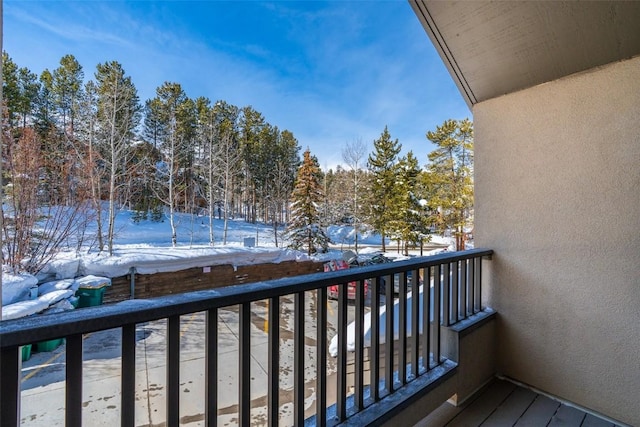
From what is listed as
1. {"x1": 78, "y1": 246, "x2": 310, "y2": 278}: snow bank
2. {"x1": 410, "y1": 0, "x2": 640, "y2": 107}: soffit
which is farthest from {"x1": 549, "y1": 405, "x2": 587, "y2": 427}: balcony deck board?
{"x1": 78, "y1": 246, "x2": 310, "y2": 278}: snow bank

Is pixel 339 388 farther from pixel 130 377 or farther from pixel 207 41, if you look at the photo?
pixel 207 41

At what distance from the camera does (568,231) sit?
2.09 meters

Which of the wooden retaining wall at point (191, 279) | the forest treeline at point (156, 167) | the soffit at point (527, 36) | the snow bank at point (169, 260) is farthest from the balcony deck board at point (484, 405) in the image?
the forest treeline at point (156, 167)

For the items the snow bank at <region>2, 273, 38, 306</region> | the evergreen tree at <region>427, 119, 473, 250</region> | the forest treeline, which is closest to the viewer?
the snow bank at <region>2, 273, 38, 306</region>

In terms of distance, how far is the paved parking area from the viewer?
3.55m

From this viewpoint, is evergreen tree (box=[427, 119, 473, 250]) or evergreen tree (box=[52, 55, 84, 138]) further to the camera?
evergreen tree (box=[427, 119, 473, 250])

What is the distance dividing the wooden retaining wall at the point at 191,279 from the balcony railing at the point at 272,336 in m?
6.57

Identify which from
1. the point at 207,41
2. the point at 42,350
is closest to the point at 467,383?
the point at 42,350

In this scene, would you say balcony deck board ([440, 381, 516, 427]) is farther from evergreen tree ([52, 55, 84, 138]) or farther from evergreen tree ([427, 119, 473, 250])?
evergreen tree ([52, 55, 84, 138])

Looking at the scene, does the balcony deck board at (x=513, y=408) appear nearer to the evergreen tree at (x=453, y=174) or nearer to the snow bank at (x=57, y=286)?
the snow bank at (x=57, y=286)

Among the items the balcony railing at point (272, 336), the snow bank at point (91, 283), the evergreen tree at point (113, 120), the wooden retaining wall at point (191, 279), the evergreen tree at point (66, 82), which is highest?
the evergreen tree at point (66, 82)

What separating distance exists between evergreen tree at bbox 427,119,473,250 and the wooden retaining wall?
7.30m

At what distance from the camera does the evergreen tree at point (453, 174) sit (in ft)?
46.2

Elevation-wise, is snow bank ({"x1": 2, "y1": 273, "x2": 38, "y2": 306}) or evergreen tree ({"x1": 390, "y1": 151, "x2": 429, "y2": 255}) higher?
evergreen tree ({"x1": 390, "y1": 151, "x2": 429, "y2": 255})
